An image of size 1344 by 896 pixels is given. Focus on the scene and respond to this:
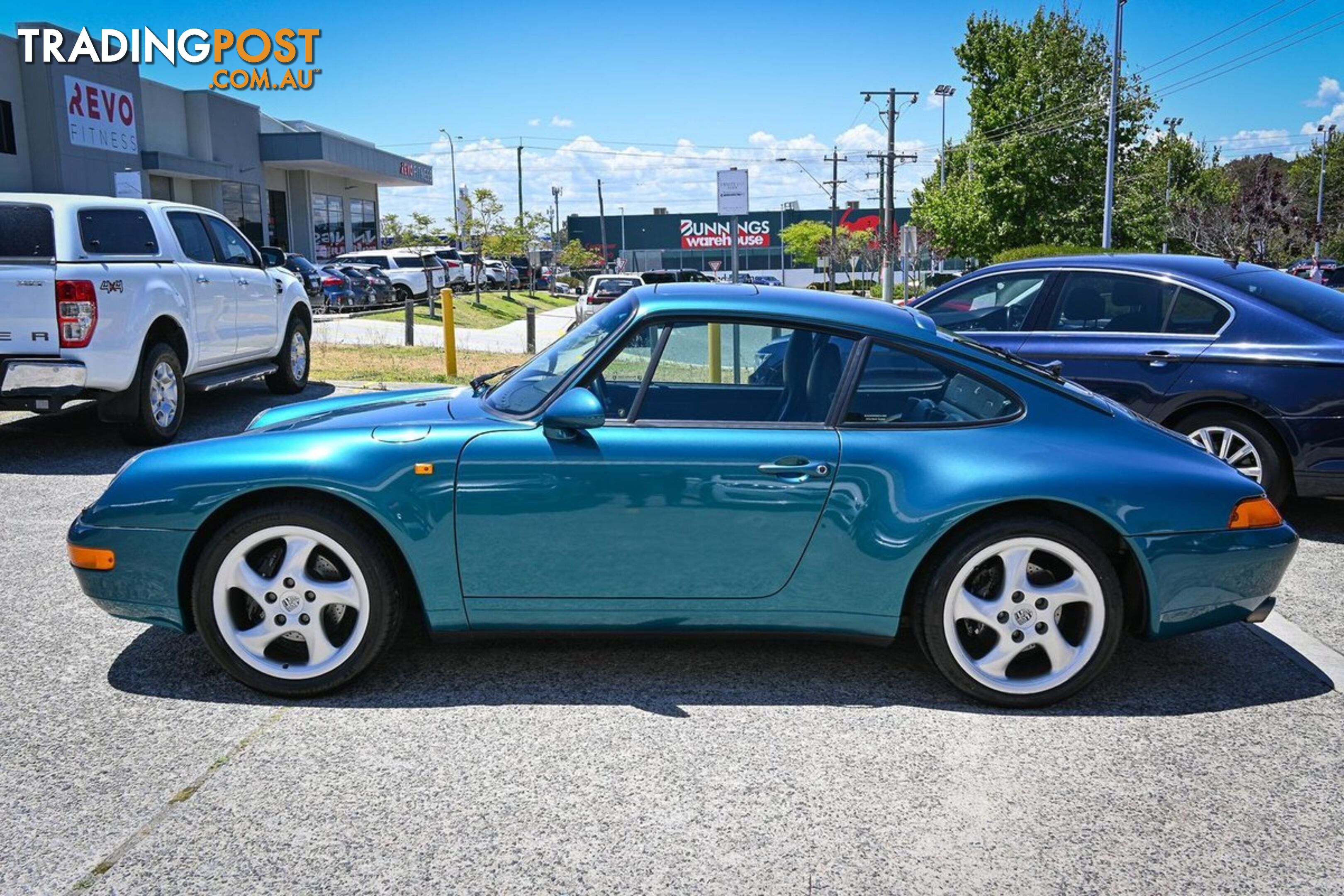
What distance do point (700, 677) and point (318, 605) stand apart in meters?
1.37

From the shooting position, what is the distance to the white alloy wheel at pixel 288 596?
3848 millimetres

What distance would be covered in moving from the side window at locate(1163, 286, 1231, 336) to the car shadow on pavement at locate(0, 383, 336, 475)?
564 centimetres

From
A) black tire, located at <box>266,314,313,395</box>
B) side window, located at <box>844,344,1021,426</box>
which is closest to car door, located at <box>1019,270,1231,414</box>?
side window, located at <box>844,344,1021,426</box>

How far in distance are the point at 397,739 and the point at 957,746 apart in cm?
177

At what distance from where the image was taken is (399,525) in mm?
3816

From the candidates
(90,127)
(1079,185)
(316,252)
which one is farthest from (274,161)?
(1079,185)

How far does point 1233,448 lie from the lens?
6.43 meters

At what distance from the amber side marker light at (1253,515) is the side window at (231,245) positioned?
8922 millimetres

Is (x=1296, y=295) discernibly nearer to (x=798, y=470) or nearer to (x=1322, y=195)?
(x=798, y=470)

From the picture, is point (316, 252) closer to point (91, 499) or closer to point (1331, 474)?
point (91, 499)

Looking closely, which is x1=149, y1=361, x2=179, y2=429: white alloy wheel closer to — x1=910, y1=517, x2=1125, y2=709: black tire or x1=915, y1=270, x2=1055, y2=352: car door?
x1=915, y1=270, x2=1055, y2=352: car door

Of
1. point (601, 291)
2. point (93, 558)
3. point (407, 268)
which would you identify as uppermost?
point (407, 268)

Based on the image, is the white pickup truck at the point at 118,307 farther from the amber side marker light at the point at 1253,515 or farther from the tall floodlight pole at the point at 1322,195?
the tall floodlight pole at the point at 1322,195

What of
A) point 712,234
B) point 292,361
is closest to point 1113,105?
point 292,361
